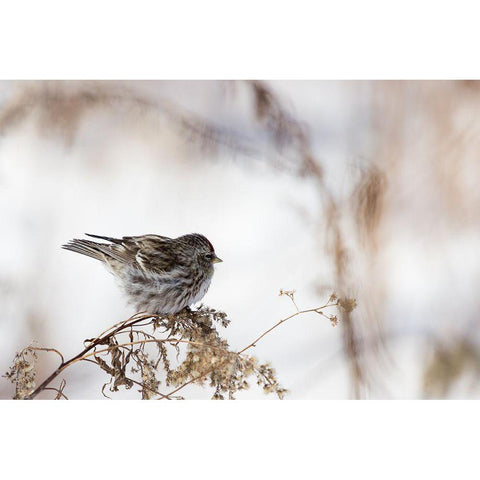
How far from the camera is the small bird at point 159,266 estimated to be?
175 cm

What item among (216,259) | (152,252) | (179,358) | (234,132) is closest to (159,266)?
(152,252)

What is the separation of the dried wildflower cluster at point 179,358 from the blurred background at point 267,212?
0.07 meters

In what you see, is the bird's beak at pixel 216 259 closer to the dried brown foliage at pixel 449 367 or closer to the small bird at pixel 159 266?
the small bird at pixel 159 266

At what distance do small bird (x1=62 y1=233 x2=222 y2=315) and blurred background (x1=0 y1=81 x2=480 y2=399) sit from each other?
47mm

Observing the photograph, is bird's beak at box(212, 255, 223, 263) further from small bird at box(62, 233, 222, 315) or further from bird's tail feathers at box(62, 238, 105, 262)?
bird's tail feathers at box(62, 238, 105, 262)

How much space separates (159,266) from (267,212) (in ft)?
1.13

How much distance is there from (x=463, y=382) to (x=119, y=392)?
0.98 meters

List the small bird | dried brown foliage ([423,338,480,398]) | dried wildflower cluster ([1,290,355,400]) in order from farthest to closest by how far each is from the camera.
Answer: dried brown foliage ([423,338,480,398])
the small bird
dried wildflower cluster ([1,290,355,400])

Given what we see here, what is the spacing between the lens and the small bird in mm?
1755

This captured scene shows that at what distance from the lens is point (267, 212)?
187 centimetres

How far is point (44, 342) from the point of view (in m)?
1.85

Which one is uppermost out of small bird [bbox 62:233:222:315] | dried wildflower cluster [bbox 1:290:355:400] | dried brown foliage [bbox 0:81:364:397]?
dried brown foliage [bbox 0:81:364:397]

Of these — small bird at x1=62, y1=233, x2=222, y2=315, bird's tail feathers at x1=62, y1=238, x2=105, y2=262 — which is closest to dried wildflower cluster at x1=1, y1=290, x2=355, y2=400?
small bird at x1=62, y1=233, x2=222, y2=315
